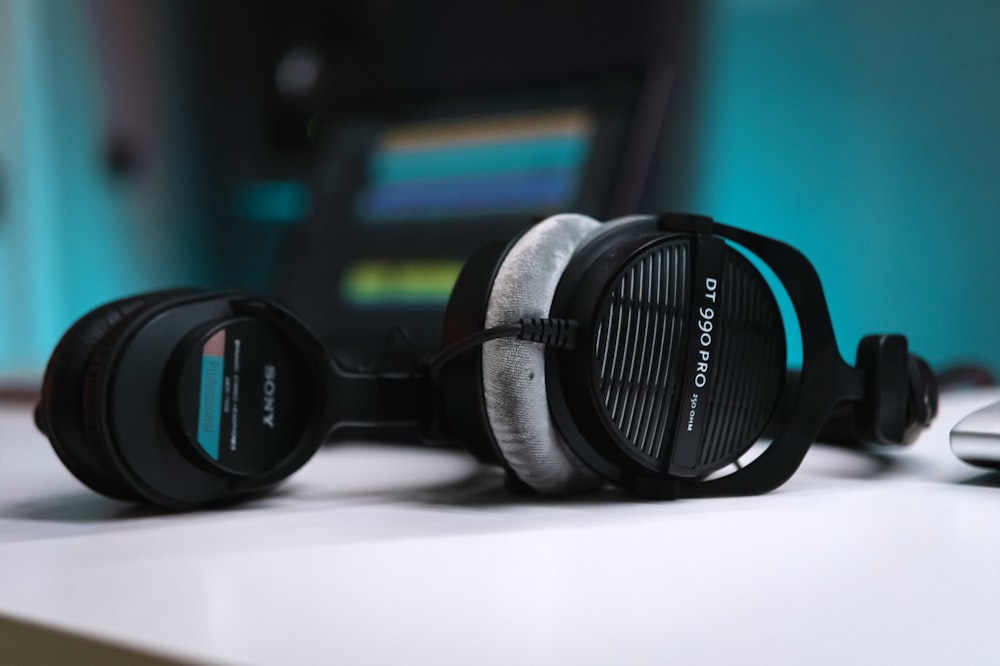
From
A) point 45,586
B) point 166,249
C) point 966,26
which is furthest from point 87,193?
point 45,586

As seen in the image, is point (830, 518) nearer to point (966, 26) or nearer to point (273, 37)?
point (966, 26)

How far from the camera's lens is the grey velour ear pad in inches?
20.1

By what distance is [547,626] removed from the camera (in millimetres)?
319

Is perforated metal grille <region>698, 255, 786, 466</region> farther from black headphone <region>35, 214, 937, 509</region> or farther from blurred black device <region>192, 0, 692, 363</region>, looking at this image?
blurred black device <region>192, 0, 692, 363</region>

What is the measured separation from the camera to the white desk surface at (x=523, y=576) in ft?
0.99

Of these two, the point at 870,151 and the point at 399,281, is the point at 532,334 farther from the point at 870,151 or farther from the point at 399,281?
the point at 870,151

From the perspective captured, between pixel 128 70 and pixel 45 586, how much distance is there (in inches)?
74.0

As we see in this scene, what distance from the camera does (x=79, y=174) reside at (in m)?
2.01

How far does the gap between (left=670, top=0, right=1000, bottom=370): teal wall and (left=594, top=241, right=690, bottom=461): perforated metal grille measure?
30.6 inches

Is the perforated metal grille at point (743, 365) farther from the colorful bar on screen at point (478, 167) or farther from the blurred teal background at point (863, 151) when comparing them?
the blurred teal background at point (863, 151)

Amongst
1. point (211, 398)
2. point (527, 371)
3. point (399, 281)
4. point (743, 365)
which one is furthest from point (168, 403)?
point (399, 281)

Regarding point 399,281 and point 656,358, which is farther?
point 399,281

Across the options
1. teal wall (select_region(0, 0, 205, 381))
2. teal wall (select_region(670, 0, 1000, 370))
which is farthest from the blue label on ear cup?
teal wall (select_region(0, 0, 205, 381))

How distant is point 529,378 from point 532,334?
26mm
